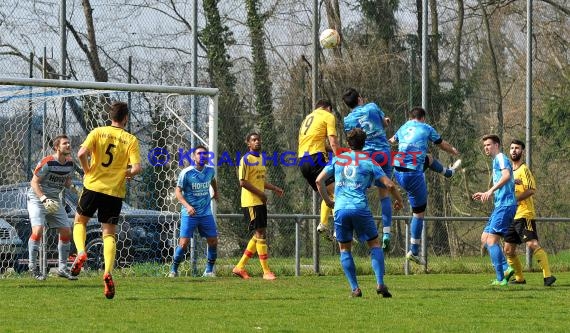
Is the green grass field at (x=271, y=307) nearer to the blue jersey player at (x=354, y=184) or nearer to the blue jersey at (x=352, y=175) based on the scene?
the blue jersey player at (x=354, y=184)

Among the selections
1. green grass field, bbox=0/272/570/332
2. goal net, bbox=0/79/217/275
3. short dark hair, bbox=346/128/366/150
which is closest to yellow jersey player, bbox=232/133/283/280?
goal net, bbox=0/79/217/275

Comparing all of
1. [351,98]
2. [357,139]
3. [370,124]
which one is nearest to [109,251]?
[357,139]

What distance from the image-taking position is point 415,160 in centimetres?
1459

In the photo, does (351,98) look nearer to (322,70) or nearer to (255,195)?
(255,195)

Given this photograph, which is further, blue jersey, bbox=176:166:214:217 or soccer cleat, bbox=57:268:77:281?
blue jersey, bbox=176:166:214:217

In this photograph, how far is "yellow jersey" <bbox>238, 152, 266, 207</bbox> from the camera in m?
16.1

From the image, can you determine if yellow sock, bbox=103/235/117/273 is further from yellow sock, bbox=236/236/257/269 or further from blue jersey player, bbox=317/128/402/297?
yellow sock, bbox=236/236/257/269

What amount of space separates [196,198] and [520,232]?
4.90 meters

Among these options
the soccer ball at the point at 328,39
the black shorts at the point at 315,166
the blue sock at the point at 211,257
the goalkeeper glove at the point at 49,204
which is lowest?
the blue sock at the point at 211,257

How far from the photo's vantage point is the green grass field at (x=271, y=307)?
920 centimetres

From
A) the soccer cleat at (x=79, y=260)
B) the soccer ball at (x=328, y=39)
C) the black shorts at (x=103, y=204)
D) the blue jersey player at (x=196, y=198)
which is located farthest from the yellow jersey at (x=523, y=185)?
the soccer cleat at (x=79, y=260)

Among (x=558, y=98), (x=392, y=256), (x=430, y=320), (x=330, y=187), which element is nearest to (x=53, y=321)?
(x=430, y=320)

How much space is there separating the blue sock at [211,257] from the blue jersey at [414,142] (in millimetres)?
3543

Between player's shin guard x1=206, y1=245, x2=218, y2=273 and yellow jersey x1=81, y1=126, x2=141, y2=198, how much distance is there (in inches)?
190
